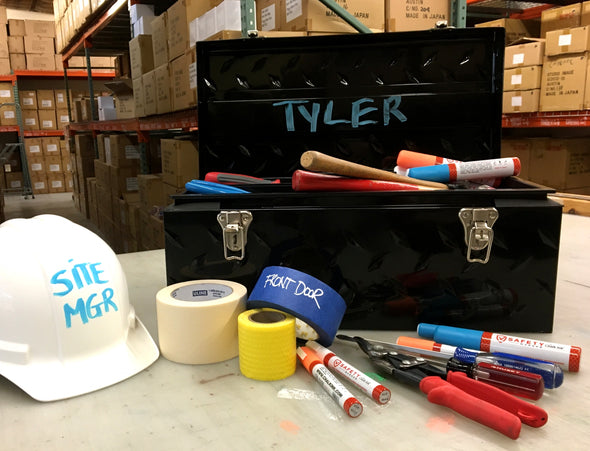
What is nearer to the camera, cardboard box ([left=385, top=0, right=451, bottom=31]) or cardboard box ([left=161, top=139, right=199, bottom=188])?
cardboard box ([left=385, top=0, right=451, bottom=31])

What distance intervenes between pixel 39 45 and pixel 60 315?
20.0 ft

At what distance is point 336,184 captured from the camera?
27.6 inches

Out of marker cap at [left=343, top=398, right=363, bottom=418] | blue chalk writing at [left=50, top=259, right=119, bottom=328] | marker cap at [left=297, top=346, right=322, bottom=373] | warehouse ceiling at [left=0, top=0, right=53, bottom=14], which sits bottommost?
marker cap at [left=343, top=398, right=363, bottom=418]

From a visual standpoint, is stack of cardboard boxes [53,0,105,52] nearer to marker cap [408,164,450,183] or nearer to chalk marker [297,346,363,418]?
marker cap [408,164,450,183]

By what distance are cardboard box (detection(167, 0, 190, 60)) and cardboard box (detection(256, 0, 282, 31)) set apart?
1.09 feet

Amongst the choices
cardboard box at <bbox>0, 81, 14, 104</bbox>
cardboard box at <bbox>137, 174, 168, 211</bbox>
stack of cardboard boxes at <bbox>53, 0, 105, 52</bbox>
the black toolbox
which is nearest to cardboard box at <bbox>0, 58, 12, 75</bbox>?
cardboard box at <bbox>0, 81, 14, 104</bbox>

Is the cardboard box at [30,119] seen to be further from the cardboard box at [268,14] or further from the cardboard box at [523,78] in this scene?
the cardboard box at [523,78]

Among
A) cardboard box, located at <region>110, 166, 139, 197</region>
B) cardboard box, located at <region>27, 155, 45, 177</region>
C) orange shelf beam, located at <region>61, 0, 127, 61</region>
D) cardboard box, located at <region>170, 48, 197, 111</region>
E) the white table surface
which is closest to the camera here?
the white table surface

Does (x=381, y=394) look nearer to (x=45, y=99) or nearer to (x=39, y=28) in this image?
(x=45, y=99)

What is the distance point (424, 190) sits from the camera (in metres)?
0.66

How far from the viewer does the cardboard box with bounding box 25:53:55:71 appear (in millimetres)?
5527

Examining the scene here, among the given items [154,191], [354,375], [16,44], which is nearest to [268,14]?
[154,191]

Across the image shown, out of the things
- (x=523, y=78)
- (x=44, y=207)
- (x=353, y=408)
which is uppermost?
(x=523, y=78)

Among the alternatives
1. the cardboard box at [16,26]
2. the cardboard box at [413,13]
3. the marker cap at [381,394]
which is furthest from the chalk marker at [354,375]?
the cardboard box at [16,26]
